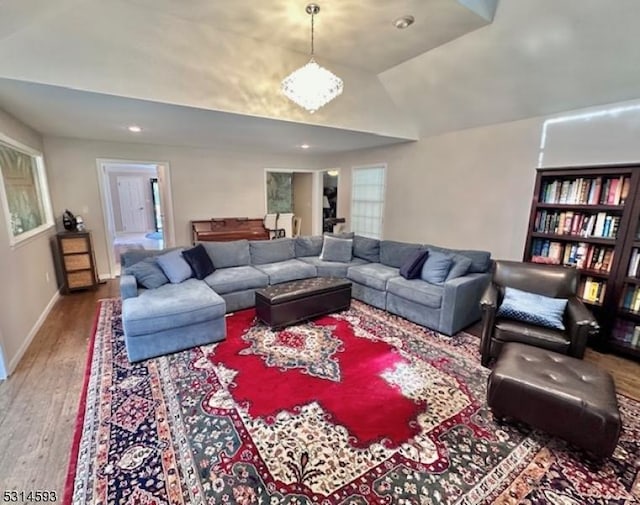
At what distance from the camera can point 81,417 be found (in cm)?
205

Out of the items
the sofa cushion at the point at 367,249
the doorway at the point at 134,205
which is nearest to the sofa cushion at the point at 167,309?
the sofa cushion at the point at 367,249

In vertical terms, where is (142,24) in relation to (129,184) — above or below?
above

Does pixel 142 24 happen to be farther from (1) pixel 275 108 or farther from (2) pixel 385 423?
(2) pixel 385 423

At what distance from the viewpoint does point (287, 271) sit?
169 inches

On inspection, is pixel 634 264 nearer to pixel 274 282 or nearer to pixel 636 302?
pixel 636 302

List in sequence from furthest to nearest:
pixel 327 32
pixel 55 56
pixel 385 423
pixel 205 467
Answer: pixel 327 32 → pixel 55 56 → pixel 385 423 → pixel 205 467

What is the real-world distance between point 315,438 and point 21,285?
338cm

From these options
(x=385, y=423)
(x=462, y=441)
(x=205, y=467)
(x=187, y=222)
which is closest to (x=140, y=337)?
(x=205, y=467)

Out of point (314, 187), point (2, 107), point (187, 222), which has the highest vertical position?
point (2, 107)

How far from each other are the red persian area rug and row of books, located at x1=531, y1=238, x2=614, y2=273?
1.41 metres

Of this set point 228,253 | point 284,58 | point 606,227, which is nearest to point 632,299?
point 606,227

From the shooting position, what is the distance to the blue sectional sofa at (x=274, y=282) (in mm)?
2801

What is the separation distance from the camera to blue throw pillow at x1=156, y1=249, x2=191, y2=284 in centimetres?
355

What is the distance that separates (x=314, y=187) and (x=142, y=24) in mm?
5733
